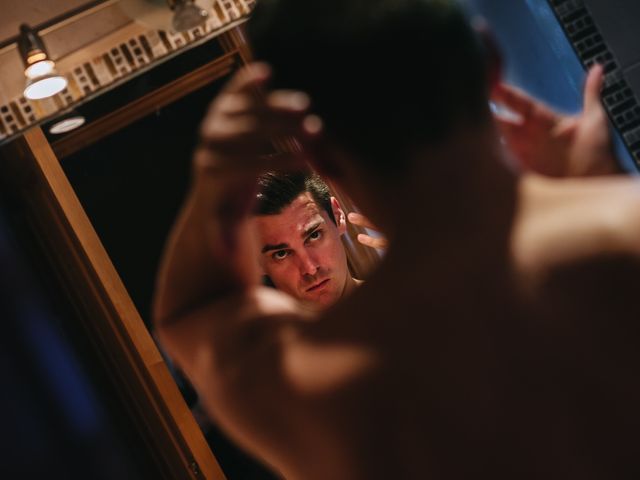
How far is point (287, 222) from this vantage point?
72.7 inches

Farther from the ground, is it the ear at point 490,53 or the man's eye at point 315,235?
the ear at point 490,53

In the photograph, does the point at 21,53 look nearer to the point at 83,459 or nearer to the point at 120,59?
the point at 120,59

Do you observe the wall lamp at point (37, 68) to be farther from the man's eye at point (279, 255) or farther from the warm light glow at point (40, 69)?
the man's eye at point (279, 255)

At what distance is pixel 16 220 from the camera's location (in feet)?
5.58

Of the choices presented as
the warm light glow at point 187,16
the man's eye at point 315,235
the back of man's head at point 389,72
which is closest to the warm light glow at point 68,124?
the warm light glow at point 187,16

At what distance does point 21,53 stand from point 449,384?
125 cm

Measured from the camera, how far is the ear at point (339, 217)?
177cm

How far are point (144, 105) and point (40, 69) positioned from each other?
199 mm

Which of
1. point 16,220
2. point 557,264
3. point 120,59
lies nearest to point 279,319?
point 557,264

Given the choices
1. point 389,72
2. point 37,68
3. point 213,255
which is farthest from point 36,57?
point 389,72

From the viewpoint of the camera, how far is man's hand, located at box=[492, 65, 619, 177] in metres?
0.72

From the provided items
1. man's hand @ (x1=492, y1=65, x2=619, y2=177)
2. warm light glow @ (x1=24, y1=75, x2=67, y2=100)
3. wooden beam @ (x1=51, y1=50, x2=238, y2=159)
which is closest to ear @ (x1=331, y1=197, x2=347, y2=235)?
wooden beam @ (x1=51, y1=50, x2=238, y2=159)

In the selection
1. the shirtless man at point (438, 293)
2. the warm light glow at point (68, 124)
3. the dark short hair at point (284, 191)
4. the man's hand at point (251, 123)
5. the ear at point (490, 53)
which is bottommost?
the shirtless man at point (438, 293)

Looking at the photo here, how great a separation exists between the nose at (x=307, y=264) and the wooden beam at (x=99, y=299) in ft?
1.13
